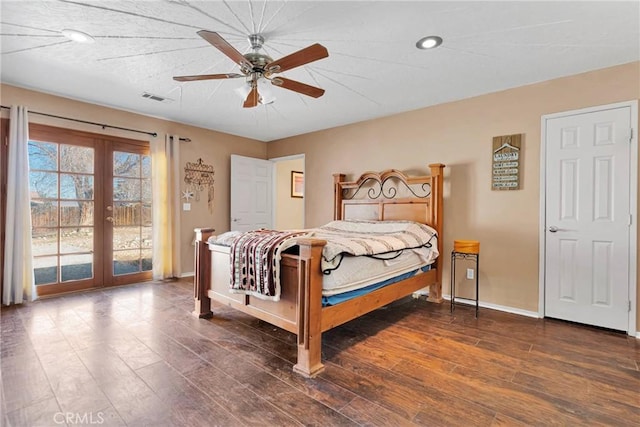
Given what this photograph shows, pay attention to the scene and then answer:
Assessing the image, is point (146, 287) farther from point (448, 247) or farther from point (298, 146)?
point (448, 247)

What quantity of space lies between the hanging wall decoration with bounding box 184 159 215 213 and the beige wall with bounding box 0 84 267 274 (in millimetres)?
78

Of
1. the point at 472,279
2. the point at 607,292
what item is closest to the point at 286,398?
the point at 472,279

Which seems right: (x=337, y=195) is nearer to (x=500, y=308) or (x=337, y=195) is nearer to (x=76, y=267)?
(x=500, y=308)

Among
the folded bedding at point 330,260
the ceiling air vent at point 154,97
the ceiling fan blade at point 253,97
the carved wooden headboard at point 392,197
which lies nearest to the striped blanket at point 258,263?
the folded bedding at point 330,260

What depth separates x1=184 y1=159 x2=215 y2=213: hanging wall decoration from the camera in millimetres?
4977

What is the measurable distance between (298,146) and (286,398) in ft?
14.7

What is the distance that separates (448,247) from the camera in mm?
3838

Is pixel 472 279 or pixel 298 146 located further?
pixel 298 146

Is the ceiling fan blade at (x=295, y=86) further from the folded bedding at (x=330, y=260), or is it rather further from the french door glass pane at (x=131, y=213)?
the french door glass pane at (x=131, y=213)

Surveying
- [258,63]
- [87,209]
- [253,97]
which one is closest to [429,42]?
[258,63]

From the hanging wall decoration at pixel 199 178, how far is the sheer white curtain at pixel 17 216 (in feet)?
6.23

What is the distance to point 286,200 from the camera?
673 cm

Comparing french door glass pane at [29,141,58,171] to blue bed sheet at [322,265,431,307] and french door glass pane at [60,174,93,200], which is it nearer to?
french door glass pane at [60,174,93,200]

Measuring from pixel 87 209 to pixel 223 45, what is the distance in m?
3.44
